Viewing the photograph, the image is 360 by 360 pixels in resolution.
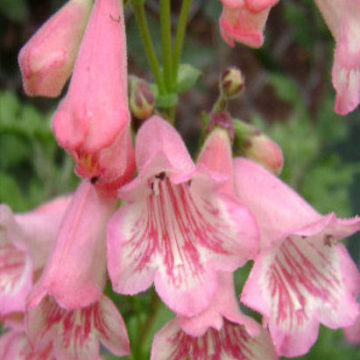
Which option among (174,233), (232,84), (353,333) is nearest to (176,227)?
(174,233)

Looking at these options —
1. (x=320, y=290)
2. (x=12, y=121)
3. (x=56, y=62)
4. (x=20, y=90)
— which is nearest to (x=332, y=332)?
(x=320, y=290)

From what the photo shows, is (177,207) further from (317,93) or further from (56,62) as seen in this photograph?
(317,93)

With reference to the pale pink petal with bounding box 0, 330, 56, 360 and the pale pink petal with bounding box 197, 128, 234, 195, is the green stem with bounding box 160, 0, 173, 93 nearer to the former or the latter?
the pale pink petal with bounding box 197, 128, 234, 195

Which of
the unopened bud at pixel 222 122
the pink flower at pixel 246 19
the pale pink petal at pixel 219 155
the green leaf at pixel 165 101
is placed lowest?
the pale pink petal at pixel 219 155

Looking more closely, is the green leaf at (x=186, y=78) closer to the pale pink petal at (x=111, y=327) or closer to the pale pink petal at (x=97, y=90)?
the pale pink petal at (x=97, y=90)

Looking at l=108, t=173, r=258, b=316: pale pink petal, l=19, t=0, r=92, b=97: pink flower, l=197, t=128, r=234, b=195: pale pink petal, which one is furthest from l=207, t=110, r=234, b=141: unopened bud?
l=19, t=0, r=92, b=97: pink flower

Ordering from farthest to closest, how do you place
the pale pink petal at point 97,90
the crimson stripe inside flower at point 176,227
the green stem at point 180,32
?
1. the green stem at point 180,32
2. the crimson stripe inside flower at point 176,227
3. the pale pink petal at point 97,90

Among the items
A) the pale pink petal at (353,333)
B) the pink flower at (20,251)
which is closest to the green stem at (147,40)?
the pink flower at (20,251)
